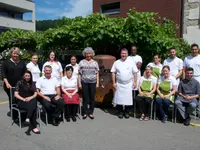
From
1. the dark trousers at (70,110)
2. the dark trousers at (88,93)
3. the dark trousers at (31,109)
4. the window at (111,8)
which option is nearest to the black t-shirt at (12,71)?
the dark trousers at (31,109)

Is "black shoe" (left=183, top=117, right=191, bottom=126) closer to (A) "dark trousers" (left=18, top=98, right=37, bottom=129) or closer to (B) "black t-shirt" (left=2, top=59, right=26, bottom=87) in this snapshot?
(A) "dark trousers" (left=18, top=98, right=37, bottom=129)

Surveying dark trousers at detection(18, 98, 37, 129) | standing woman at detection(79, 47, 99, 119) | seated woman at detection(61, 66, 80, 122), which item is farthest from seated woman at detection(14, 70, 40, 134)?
standing woman at detection(79, 47, 99, 119)

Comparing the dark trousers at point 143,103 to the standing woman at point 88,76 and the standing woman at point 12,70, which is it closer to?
the standing woman at point 88,76

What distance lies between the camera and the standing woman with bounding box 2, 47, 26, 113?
506 cm

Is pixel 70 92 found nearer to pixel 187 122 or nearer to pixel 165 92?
pixel 165 92

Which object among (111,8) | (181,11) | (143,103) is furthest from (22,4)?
(143,103)

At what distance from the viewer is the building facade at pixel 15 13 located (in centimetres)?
2830

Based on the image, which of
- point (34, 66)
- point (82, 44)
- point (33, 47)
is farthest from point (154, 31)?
point (33, 47)

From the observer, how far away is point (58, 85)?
5.31 meters

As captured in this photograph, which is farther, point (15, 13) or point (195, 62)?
point (15, 13)

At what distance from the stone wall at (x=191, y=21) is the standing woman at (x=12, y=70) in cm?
756

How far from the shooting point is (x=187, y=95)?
17.1ft

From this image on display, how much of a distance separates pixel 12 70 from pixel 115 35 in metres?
3.72

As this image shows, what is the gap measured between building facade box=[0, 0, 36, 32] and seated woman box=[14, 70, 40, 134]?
25.9 m
